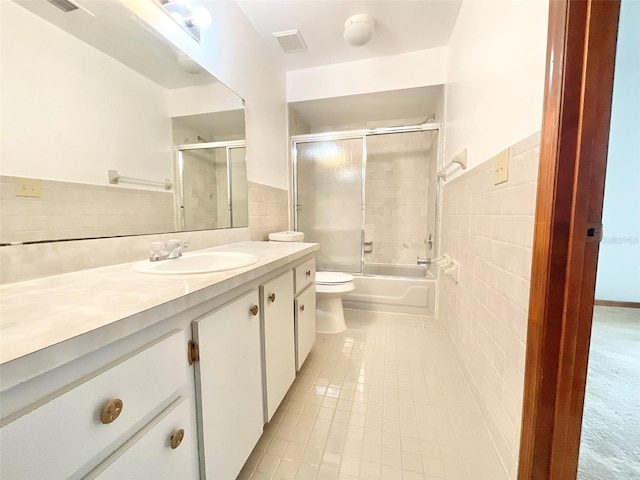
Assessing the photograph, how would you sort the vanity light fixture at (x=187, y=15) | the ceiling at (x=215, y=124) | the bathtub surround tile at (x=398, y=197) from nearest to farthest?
the vanity light fixture at (x=187, y=15)
the ceiling at (x=215, y=124)
the bathtub surround tile at (x=398, y=197)

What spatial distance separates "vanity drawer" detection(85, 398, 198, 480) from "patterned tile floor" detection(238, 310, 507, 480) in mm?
496

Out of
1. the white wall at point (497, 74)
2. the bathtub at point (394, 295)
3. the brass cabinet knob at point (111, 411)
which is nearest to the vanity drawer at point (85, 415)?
the brass cabinet knob at point (111, 411)

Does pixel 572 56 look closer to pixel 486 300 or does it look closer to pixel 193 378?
pixel 486 300

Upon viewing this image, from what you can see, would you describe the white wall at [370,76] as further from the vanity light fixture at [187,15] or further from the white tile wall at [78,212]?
the white tile wall at [78,212]

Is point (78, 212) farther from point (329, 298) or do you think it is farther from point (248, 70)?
point (329, 298)

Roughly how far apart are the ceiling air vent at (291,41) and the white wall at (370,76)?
1.09ft

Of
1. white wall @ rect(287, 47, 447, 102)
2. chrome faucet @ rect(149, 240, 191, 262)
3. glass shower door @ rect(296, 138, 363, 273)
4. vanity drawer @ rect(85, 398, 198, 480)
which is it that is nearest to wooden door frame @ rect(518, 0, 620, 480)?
vanity drawer @ rect(85, 398, 198, 480)

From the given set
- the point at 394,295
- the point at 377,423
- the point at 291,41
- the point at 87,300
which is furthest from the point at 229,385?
the point at 291,41

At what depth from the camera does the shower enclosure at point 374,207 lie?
2.53 meters

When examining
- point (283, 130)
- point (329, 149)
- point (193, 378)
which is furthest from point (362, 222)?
point (193, 378)

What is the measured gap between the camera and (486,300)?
1201 mm

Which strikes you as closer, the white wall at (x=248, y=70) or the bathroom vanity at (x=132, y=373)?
the bathroom vanity at (x=132, y=373)

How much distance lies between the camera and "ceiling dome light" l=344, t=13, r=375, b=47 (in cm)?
182

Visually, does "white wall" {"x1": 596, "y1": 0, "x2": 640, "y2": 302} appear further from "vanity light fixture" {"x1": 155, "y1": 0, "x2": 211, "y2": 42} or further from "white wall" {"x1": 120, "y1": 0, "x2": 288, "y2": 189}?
"vanity light fixture" {"x1": 155, "y1": 0, "x2": 211, "y2": 42}
